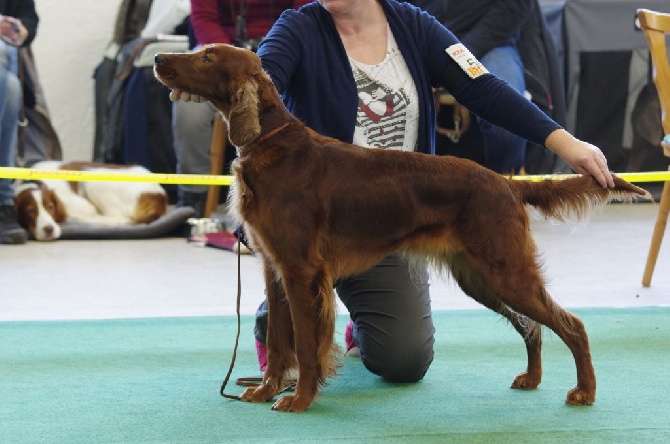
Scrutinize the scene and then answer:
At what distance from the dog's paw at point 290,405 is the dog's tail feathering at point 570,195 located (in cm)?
68

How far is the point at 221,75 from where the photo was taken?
2.21 metres

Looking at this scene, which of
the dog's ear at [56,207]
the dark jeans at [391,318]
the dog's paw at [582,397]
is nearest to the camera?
the dog's paw at [582,397]

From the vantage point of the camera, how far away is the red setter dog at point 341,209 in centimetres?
221

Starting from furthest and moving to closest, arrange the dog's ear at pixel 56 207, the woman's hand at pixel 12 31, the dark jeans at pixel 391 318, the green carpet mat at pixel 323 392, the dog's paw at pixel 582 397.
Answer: the dog's ear at pixel 56 207 < the woman's hand at pixel 12 31 < the dark jeans at pixel 391 318 < the dog's paw at pixel 582 397 < the green carpet mat at pixel 323 392

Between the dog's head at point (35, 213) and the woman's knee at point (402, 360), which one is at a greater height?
the woman's knee at point (402, 360)

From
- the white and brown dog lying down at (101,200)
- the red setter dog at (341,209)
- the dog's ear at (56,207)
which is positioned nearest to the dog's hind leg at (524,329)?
the red setter dog at (341,209)

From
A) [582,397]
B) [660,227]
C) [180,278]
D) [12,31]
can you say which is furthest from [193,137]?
[582,397]

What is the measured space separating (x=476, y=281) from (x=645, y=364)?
608 mm

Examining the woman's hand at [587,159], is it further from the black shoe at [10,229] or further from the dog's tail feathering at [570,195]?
the black shoe at [10,229]

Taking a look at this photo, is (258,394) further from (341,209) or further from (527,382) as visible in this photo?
(527,382)

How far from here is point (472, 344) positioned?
2992 mm

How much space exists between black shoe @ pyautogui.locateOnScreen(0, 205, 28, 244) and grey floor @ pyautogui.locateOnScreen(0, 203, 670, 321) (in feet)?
0.23

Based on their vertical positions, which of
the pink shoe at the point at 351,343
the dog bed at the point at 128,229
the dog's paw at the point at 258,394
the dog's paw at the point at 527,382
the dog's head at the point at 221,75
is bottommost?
the dog bed at the point at 128,229

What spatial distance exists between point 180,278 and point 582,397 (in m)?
2.16
